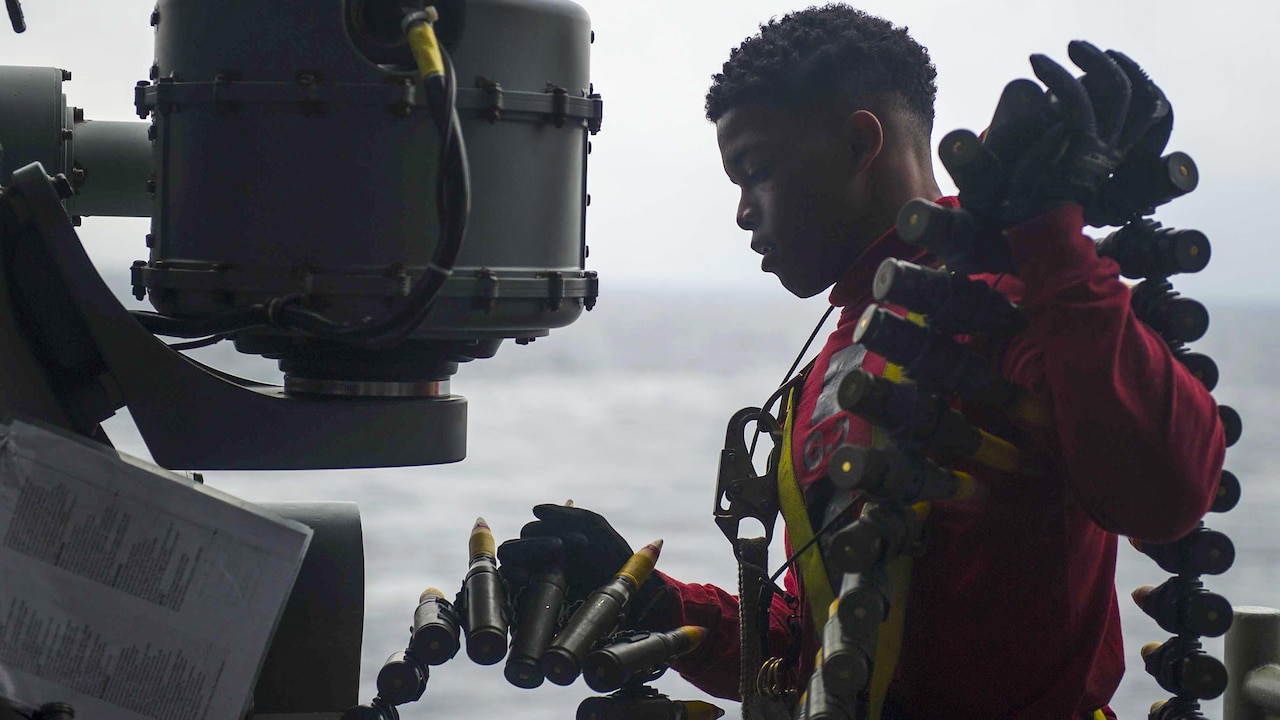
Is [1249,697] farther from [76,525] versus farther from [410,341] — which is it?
[76,525]

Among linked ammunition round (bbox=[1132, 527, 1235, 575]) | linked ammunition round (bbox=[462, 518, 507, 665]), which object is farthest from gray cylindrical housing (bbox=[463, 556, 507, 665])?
linked ammunition round (bbox=[1132, 527, 1235, 575])

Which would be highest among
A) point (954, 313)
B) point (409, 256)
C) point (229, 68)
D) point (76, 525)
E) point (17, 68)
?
point (17, 68)

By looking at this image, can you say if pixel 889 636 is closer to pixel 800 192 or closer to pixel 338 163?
pixel 800 192

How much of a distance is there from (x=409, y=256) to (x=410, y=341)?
116 millimetres

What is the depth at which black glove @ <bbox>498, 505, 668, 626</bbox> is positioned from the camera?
1.23 m

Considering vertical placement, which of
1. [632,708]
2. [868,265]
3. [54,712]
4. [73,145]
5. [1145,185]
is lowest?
[54,712]

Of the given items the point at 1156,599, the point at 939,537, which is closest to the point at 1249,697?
the point at 1156,599

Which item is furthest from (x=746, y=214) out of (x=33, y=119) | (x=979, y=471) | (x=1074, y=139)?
(x=33, y=119)

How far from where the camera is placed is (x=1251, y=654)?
146cm

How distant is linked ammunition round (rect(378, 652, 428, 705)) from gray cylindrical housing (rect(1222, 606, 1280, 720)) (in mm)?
893

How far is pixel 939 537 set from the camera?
1.08 metres

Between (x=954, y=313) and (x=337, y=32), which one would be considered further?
(x=337, y=32)

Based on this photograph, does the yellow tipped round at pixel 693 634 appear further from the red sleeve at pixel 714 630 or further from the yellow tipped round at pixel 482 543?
the yellow tipped round at pixel 482 543

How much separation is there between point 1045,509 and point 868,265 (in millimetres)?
283
